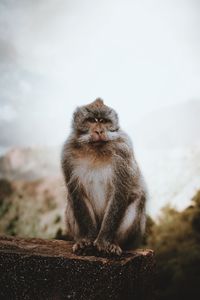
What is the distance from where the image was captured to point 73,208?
2607mm

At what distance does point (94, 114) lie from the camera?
2.49 meters

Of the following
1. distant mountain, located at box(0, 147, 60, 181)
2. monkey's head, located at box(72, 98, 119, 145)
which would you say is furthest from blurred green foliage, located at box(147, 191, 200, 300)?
monkey's head, located at box(72, 98, 119, 145)

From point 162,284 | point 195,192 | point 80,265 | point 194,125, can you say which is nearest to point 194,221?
point 195,192

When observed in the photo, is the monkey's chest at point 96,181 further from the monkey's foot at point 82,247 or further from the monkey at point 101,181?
the monkey's foot at point 82,247

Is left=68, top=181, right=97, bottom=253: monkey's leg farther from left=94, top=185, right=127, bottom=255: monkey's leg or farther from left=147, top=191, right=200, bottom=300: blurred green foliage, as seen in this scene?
left=147, top=191, right=200, bottom=300: blurred green foliage

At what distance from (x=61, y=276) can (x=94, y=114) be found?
3.40 ft

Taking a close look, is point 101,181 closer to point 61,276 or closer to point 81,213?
point 81,213

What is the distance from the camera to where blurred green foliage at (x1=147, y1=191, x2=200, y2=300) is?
15.4 ft

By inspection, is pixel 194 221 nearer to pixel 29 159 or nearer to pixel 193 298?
pixel 193 298

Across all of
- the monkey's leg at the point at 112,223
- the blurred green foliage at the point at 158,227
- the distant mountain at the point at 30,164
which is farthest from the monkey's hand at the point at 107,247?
the distant mountain at the point at 30,164

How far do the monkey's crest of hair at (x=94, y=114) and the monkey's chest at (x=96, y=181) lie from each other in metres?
0.26

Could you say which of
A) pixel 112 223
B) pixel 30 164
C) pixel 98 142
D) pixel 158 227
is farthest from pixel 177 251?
pixel 98 142

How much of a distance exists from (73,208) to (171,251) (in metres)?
2.84

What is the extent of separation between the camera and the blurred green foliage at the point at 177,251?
15.4 feet
